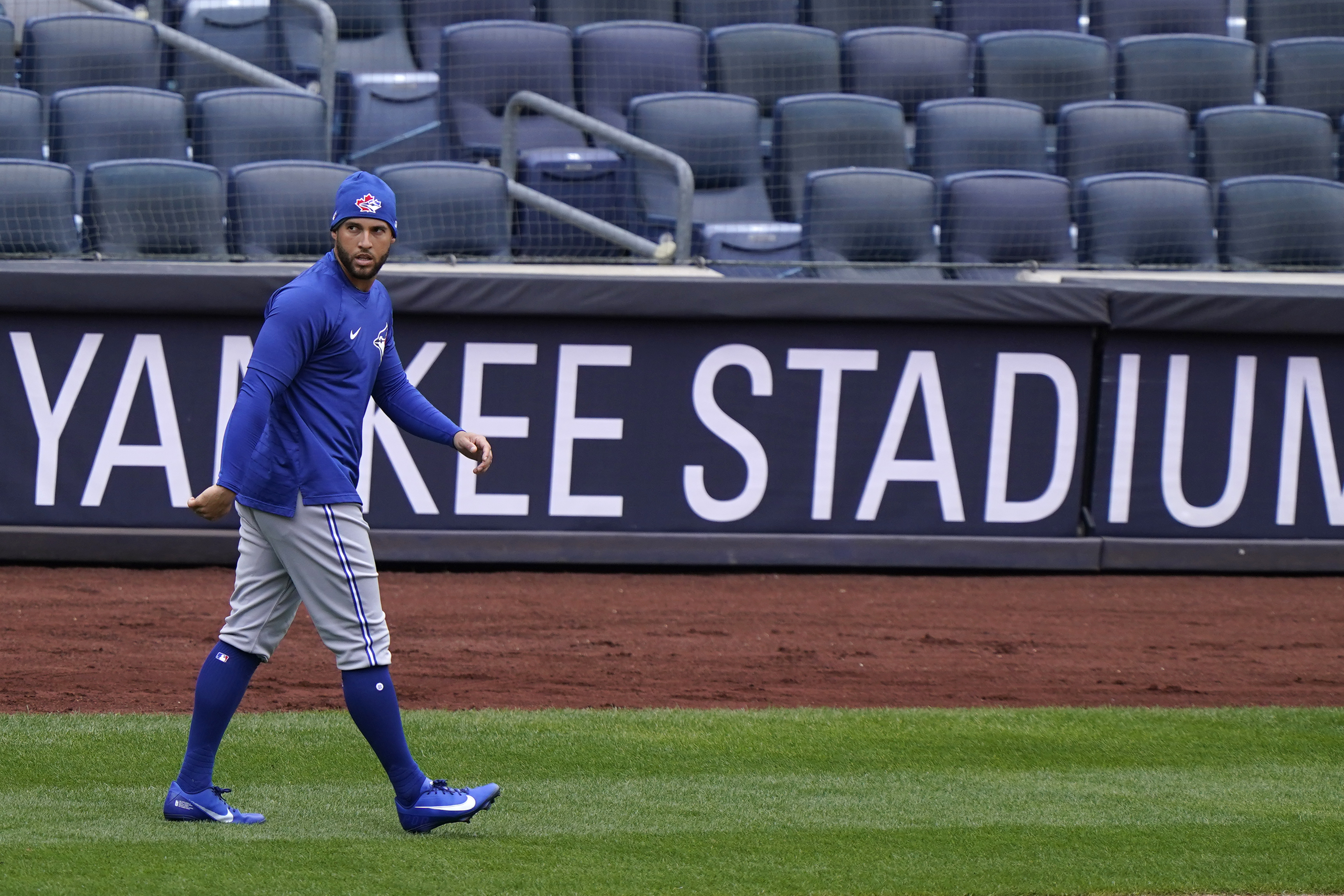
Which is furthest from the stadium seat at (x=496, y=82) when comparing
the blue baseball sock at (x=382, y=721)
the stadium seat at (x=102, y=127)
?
the blue baseball sock at (x=382, y=721)

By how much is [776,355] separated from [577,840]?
467 centimetres

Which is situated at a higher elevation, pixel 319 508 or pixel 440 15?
pixel 440 15

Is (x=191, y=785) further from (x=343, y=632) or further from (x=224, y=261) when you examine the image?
(x=224, y=261)

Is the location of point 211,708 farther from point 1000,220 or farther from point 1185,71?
point 1185,71

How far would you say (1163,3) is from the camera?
12.3 meters

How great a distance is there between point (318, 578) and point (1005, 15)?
31.2 feet

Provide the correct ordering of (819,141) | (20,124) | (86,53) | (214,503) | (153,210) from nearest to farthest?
(214,503)
(153,210)
(20,124)
(86,53)
(819,141)

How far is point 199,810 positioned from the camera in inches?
166

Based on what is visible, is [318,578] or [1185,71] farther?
[1185,71]

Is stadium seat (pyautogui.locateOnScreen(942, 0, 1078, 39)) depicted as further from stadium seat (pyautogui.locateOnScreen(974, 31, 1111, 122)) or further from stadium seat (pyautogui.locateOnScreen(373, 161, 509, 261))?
stadium seat (pyautogui.locateOnScreen(373, 161, 509, 261))

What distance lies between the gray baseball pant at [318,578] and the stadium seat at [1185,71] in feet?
29.2

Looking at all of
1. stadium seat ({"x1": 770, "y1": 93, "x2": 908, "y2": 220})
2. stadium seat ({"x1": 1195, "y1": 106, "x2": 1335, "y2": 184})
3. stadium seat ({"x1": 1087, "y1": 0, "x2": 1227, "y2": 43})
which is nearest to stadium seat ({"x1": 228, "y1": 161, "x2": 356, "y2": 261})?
stadium seat ({"x1": 770, "y1": 93, "x2": 908, "y2": 220})

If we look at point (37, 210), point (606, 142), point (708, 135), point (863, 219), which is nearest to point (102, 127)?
point (37, 210)

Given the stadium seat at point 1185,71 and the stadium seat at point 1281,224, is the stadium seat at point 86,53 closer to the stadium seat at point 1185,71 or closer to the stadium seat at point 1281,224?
the stadium seat at point 1185,71
